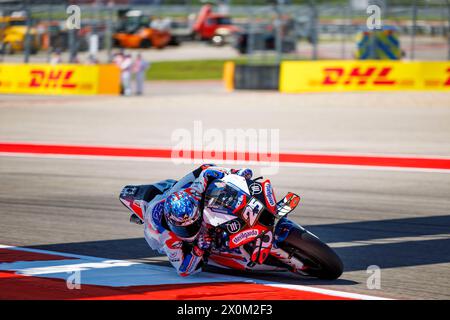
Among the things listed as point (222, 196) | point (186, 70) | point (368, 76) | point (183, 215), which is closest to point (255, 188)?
point (222, 196)

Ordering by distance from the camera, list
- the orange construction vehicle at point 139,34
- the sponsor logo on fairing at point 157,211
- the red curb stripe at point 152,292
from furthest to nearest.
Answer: the orange construction vehicle at point 139,34 < the sponsor logo on fairing at point 157,211 < the red curb stripe at point 152,292

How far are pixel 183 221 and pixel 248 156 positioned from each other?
8.78m

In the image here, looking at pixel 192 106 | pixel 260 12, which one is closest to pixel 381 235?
pixel 192 106

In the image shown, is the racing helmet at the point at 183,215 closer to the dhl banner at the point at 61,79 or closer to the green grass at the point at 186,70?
the dhl banner at the point at 61,79

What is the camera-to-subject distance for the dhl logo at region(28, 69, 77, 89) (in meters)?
28.7

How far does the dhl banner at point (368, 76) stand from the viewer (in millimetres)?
25344

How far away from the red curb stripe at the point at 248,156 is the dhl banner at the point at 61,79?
11600mm

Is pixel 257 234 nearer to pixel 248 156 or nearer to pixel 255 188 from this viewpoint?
pixel 255 188

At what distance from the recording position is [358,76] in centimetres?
2634

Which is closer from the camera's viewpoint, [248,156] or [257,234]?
[257,234]

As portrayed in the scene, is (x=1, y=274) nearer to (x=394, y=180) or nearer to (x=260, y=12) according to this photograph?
(x=394, y=180)

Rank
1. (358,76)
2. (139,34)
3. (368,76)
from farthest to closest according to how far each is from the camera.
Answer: (139,34), (358,76), (368,76)

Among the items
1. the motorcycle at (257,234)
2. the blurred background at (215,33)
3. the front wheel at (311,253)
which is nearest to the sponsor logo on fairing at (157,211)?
the motorcycle at (257,234)
